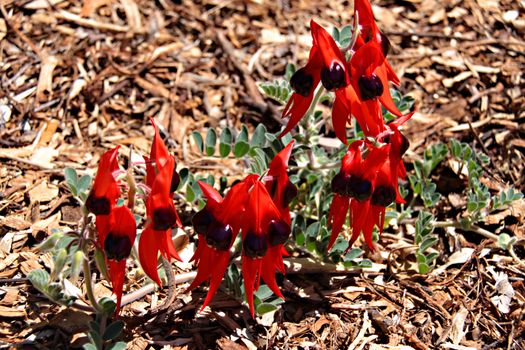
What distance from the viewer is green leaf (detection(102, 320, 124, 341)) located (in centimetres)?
230

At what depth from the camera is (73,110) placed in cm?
350

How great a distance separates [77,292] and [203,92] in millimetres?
1538

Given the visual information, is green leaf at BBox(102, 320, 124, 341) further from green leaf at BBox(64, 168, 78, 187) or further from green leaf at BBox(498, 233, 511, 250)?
green leaf at BBox(498, 233, 511, 250)

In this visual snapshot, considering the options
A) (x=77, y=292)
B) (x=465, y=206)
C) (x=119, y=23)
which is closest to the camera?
(x=77, y=292)

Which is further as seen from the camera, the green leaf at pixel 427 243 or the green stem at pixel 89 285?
the green leaf at pixel 427 243

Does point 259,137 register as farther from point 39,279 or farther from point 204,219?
point 39,279

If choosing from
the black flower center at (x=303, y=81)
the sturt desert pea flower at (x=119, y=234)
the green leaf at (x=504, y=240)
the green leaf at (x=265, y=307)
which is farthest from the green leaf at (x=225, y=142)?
the green leaf at (x=504, y=240)

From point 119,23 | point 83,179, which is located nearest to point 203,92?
point 119,23

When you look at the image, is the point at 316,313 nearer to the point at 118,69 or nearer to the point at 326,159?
the point at 326,159

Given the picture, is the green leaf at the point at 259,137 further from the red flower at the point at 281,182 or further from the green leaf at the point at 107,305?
the green leaf at the point at 107,305

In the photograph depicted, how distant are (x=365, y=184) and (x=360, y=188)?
0.07 feet

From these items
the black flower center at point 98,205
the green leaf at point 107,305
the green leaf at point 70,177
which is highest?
the black flower center at point 98,205

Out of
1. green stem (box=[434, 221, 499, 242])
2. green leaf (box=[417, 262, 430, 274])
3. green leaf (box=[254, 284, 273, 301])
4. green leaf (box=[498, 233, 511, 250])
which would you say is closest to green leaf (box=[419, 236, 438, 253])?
green leaf (box=[417, 262, 430, 274])

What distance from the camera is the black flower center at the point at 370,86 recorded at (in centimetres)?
233
